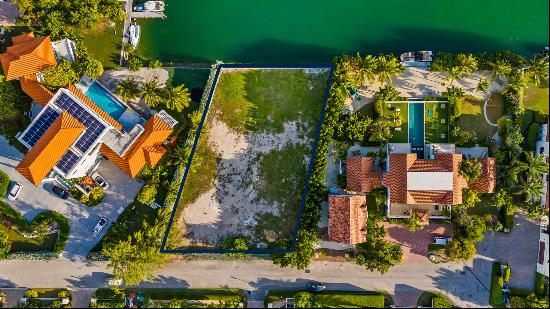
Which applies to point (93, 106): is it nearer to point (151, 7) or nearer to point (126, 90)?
point (126, 90)

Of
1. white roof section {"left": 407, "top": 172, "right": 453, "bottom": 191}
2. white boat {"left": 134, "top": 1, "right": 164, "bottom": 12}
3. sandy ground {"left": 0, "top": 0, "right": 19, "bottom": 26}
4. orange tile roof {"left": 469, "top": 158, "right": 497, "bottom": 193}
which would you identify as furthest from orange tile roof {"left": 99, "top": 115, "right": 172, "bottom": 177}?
orange tile roof {"left": 469, "top": 158, "right": 497, "bottom": 193}

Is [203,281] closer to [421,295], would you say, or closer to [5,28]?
[421,295]

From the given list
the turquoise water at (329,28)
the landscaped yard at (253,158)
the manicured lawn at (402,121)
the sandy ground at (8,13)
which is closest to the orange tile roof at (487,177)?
the manicured lawn at (402,121)

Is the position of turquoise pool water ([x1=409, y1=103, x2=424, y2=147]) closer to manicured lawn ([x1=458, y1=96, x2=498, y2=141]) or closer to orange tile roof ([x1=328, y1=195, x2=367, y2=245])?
manicured lawn ([x1=458, y1=96, x2=498, y2=141])

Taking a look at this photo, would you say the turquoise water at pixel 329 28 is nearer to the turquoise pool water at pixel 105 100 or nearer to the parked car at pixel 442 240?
the turquoise pool water at pixel 105 100

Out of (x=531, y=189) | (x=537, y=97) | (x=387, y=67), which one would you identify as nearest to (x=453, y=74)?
(x=387, y=67)
